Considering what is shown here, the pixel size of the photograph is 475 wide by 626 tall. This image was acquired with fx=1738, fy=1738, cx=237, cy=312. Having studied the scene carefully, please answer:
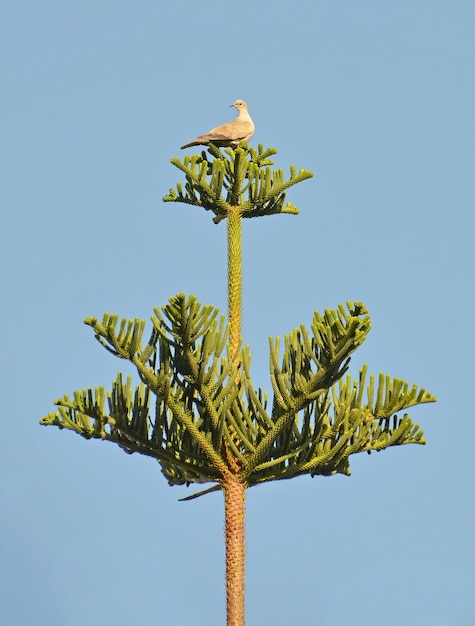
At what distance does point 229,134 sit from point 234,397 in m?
3.49

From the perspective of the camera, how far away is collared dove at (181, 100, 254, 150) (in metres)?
21.4

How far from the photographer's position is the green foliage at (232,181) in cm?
2116

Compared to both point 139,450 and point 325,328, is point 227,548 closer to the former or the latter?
point 139,450

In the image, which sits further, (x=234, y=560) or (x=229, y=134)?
(x=229, y=134)

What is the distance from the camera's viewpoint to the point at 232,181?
69.7ft

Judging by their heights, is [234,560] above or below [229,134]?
below

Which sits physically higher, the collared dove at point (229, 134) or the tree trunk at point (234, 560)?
the collared dove at point (229, 134)

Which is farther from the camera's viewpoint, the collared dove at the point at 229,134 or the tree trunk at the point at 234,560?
the collared dove at the point at 229,134

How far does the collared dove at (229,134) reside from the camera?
70.2 ft

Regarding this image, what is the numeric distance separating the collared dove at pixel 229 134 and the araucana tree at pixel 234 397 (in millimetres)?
Answer: 150

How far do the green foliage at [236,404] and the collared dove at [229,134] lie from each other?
275 centimetres

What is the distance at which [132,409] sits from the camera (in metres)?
20.7

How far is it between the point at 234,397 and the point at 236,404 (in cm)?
13

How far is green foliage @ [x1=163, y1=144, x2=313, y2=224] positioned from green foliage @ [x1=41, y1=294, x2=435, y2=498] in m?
2.04
